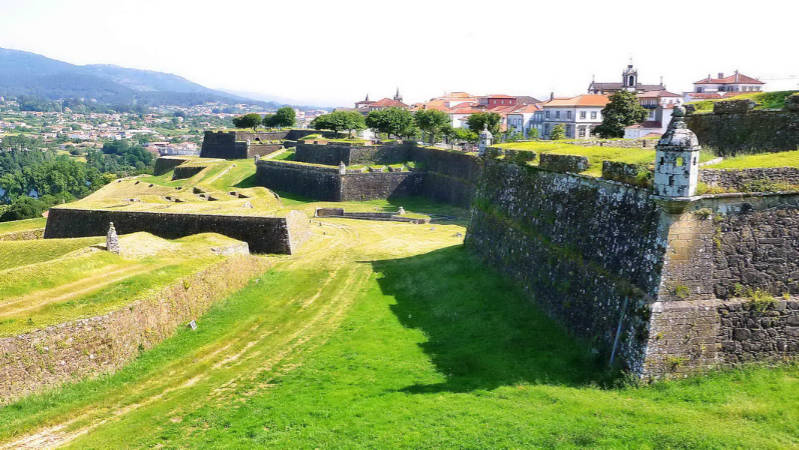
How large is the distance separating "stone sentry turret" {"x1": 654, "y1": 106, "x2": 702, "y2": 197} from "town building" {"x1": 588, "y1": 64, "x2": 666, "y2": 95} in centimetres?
6334

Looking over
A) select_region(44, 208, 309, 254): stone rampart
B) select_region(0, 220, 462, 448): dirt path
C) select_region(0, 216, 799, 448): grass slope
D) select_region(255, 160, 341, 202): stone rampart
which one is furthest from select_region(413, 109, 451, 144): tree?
select_region(0, 216, 799, 448): grass slope

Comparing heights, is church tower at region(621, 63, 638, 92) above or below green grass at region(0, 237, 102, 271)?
above

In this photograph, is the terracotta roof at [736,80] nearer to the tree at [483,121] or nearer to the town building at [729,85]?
the town building at [729,85]

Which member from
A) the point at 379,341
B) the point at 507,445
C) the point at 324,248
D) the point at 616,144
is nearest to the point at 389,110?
the point at 324,248

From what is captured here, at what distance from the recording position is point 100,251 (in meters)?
25.3

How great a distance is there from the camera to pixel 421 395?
595 inches

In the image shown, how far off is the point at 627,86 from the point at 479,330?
82679mm

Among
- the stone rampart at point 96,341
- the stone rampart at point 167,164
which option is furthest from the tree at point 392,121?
the stone rampart at point 96,341

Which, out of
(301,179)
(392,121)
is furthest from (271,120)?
(301,179)

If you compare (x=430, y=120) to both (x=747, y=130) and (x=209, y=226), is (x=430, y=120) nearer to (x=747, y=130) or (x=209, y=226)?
(x=209, y=226)

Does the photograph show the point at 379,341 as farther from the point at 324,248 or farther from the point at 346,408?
the point at 324,248

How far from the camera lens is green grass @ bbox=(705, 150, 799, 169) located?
15016 mm

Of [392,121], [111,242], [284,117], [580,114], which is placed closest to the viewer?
[111,242]

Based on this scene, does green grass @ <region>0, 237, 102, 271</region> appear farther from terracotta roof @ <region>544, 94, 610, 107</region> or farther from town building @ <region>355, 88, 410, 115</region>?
town building @ <region>355, 88, 410, 115</region>
